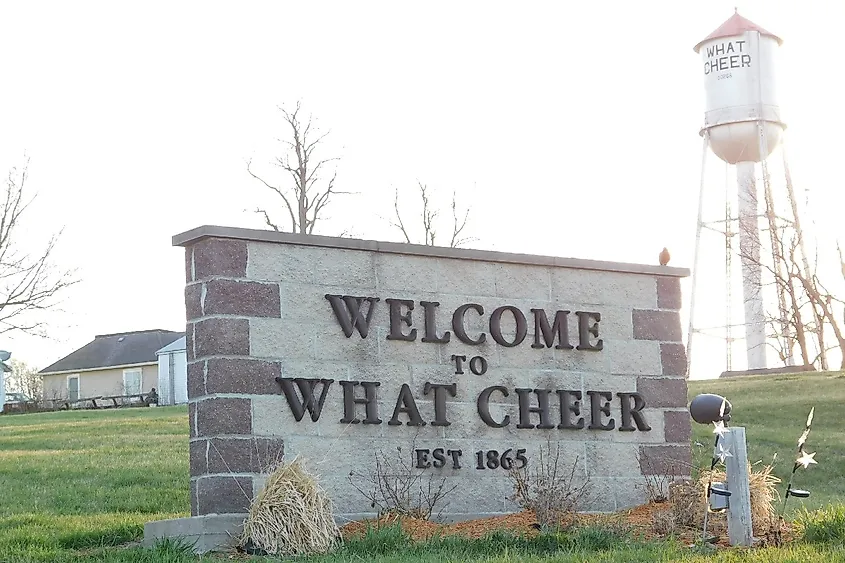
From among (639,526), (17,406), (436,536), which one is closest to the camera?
(436,536)

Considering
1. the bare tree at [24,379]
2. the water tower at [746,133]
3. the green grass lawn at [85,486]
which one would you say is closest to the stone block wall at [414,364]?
the green grass lawn at [85,486]

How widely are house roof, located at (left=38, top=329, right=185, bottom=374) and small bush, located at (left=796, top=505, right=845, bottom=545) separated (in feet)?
159

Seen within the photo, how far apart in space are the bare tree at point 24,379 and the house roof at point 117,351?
4.49 metres

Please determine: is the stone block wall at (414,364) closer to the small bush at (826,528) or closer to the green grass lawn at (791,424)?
the green grass lawn at (791,424)

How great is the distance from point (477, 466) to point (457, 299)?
1.51 metres

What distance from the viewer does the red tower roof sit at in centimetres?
3872

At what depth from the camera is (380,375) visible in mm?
10633

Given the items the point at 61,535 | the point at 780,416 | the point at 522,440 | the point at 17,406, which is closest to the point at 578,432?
the point at 522,440

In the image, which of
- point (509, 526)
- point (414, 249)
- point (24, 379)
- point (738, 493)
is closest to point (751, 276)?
point (414, 249)

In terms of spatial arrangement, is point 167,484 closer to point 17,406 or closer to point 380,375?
point 380,375

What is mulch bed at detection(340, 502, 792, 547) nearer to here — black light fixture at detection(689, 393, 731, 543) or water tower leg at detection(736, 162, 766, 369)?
black light fixture at detection(689, 393, 731, 543)

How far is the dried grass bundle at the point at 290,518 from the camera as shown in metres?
8.98

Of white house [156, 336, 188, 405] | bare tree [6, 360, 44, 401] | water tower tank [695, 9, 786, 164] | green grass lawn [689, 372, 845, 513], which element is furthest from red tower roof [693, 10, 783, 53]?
bare tree [6, 360, 44, 401]

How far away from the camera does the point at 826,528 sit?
352 inches
